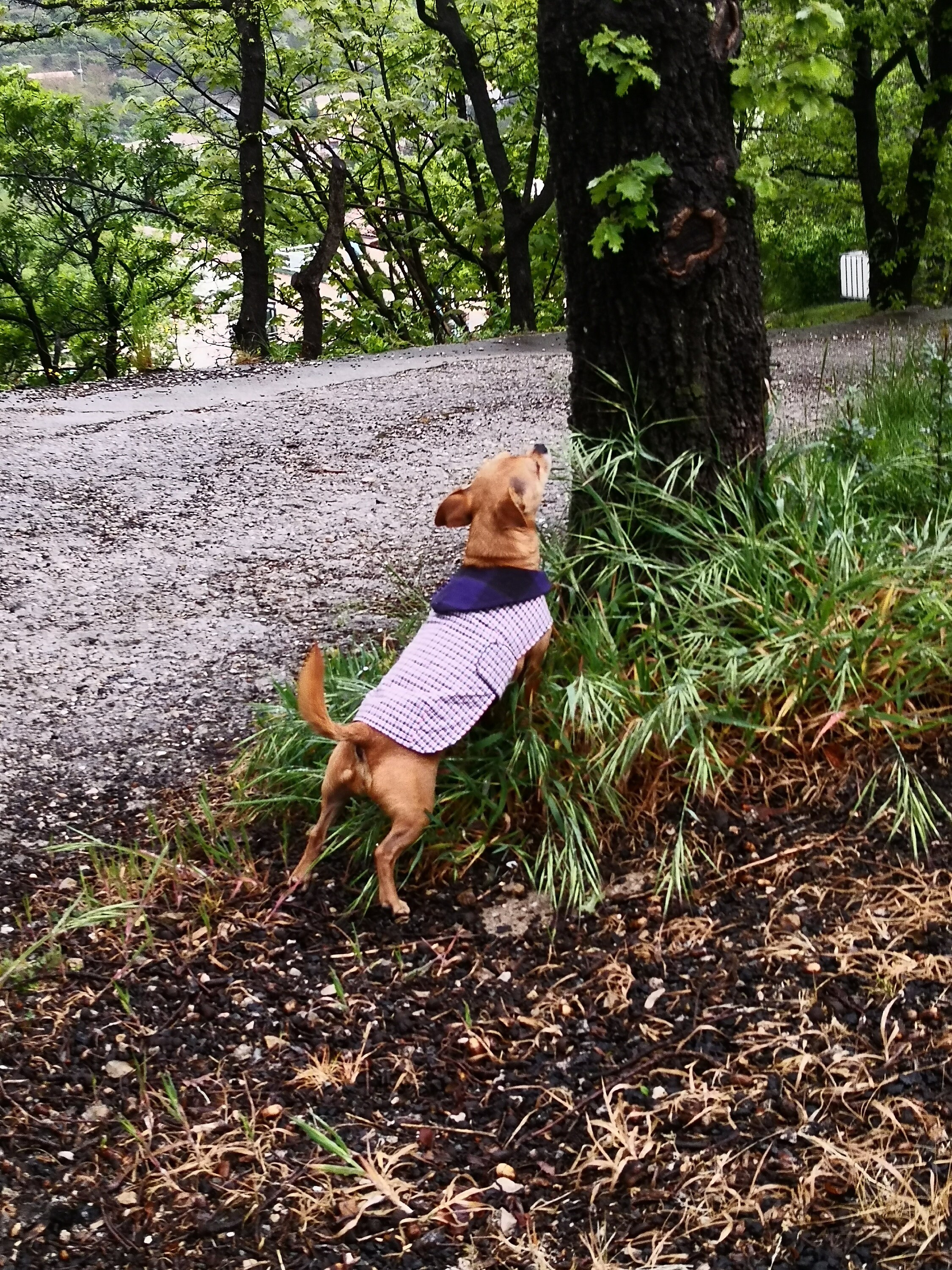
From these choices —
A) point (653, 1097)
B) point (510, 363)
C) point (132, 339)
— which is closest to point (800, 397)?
point (510, 363)

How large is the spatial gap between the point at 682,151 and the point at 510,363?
6669 mm

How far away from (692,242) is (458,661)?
4.60 feet

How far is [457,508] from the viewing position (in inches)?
127

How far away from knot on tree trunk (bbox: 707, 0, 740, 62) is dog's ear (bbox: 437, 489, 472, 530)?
4.65ft

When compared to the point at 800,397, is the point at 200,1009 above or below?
below

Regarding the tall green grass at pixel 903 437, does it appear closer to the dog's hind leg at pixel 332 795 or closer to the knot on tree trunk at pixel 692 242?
the knot on tree trunk at pixel 692 242

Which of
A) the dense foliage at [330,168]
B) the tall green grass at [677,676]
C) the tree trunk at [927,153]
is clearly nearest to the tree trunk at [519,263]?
the dense foliage at [330,168]

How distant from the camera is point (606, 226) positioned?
3.17 m

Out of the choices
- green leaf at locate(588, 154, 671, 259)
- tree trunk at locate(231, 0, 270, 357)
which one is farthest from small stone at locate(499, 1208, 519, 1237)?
tree trunk at locate(231, 0, 270, 357)

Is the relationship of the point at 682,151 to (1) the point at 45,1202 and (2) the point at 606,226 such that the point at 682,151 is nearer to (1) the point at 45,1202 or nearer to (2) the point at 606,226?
(2) the point at 606,226

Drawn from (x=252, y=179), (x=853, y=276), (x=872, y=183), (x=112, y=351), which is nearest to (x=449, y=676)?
(x=252, y=179)

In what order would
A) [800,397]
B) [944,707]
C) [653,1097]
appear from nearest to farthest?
1. [653,1097]
2. [944,707]
3. [800,397]

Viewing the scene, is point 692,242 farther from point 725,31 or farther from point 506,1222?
point 506,1222

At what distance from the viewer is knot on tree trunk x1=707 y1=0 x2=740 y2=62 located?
325cm
